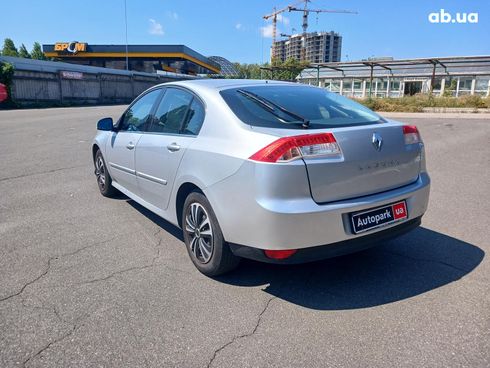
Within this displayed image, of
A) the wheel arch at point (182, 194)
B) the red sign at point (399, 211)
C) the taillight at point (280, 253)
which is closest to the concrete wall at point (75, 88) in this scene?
the wheel arch at point (182, 194)

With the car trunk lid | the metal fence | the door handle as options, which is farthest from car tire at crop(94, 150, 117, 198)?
the metal fence

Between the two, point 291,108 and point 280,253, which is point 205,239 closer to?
point 280,253

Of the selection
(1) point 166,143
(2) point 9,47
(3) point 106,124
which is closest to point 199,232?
(1) point 166,143

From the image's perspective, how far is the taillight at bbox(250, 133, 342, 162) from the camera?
8.82ft

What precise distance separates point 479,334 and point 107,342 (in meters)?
2.36

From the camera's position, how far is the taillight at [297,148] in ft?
8.82

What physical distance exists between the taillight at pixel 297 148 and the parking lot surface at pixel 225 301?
1.11 meters

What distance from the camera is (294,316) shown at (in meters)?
2.79

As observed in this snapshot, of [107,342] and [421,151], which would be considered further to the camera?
[421,151]

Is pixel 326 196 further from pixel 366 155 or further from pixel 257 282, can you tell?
pixel 257 282

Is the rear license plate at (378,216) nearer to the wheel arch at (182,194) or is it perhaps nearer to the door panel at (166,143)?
the wheel arch at (182,194)

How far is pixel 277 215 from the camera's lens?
8.75 ft

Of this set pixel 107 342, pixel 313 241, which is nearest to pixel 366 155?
pixel 313 241

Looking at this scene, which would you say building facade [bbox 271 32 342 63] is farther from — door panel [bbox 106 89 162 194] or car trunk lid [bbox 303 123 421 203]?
car trunk lid [bbox 303 123 421 203]
